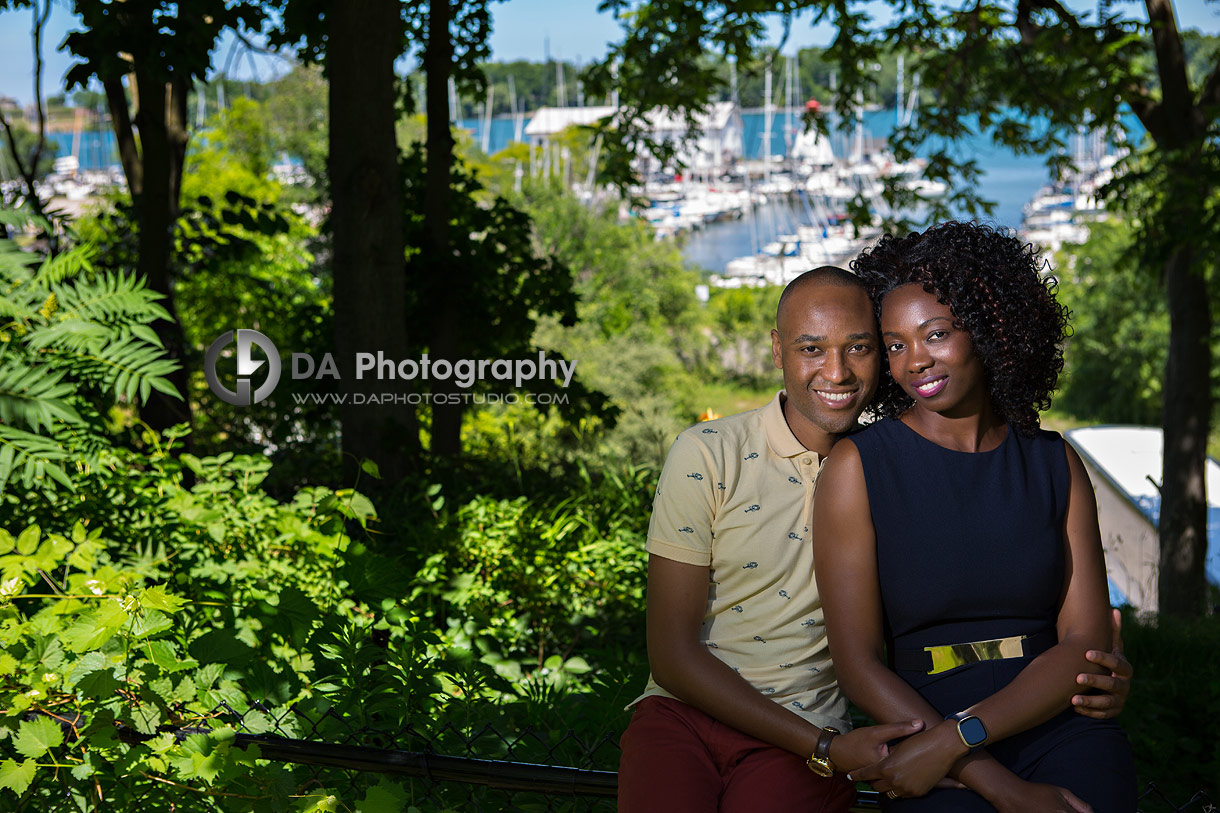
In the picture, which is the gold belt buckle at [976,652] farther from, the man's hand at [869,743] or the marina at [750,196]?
the marina at [750,196]

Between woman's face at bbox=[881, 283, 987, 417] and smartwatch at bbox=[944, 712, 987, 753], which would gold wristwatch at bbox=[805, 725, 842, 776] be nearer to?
smartwatch at bbox=[944, 712, 987, 753]

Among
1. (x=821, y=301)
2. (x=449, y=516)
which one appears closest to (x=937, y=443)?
(x=821, y=301)

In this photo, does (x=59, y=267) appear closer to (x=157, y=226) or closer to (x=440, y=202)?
(x=157, y=226)

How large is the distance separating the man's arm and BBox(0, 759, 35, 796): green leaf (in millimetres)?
1229

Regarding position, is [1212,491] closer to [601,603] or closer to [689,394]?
[601,603]

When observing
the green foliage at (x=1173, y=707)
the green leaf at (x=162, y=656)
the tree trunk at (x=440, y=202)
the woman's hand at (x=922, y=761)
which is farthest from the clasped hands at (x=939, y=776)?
the tree trunk at (x=440, y=202)

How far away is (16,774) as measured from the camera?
194 cm

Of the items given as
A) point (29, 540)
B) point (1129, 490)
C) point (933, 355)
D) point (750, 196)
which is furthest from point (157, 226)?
point (750, 196)

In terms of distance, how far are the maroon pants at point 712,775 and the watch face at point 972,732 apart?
297mm

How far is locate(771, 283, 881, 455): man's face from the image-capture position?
2158mm

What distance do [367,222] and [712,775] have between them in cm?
378

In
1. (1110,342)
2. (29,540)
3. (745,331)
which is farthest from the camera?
(745,331)

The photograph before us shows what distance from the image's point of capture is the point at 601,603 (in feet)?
15.3

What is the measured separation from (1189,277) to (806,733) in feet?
25.8
